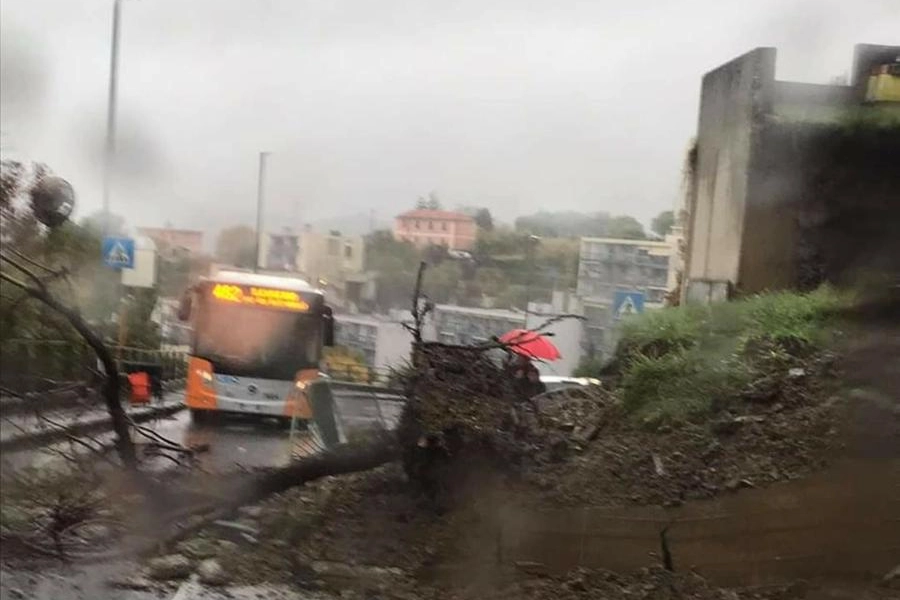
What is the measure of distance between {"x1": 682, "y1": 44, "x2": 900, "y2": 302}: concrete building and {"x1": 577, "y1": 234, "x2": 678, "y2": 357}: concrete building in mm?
83

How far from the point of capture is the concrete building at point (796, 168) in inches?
105

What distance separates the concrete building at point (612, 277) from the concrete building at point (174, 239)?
0.96 metres

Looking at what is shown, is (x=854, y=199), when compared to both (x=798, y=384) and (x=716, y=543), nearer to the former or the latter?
(x=798, y=384)

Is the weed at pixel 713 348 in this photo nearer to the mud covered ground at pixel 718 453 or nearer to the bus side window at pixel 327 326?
the mud covered ground at pixel 718 453

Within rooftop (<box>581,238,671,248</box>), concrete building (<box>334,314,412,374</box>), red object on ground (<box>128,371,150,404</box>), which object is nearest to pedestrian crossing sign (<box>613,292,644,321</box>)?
rooftop (<box>581,238,671,248</box>)

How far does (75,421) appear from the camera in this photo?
2.64 metres

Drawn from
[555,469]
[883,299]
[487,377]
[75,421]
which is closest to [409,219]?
[487,377]

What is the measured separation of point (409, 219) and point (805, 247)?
39.0 inches

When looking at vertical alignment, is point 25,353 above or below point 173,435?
above

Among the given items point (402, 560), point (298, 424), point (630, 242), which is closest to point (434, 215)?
point (630, 242)

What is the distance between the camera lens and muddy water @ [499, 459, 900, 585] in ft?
8.48

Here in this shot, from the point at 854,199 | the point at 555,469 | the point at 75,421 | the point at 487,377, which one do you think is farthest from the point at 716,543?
the point at 75,421

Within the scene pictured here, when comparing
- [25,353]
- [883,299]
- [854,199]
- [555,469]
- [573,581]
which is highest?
[854,199]

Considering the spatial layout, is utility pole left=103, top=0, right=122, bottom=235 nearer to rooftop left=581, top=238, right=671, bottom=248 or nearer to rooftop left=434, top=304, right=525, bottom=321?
rooftop left=434, top=304, right=525, bottom=321
